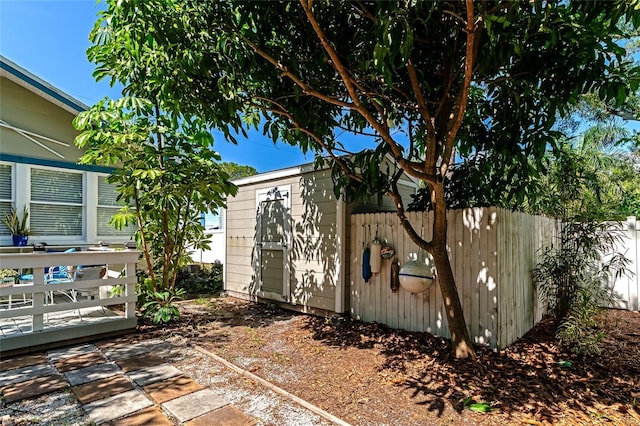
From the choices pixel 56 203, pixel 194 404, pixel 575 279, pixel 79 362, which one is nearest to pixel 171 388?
pixel 194 404

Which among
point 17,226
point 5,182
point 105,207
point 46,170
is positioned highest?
point 46,170

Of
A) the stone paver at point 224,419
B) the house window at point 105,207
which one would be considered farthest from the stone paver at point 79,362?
the house window at point 105,207

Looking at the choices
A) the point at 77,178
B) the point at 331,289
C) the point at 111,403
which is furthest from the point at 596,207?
the point at 77,178

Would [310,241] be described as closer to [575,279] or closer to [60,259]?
[60,259]

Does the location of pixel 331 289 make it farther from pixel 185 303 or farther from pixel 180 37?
pixel 180 37

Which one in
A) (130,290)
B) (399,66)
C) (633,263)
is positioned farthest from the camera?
(633,263)

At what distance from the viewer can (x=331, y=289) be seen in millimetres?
5430

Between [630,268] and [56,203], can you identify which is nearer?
[630,268]

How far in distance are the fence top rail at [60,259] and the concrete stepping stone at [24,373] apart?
1130mm

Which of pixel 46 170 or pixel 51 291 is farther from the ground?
pixel 46 170

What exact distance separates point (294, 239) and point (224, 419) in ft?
12.2

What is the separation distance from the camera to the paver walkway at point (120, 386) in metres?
2.56

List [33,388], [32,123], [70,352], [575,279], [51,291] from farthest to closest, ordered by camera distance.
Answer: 1. [32,123]
2. [575,279]
3. [51,291]
4. [70,352]
5. [33,388]

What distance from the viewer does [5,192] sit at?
19.7ft
